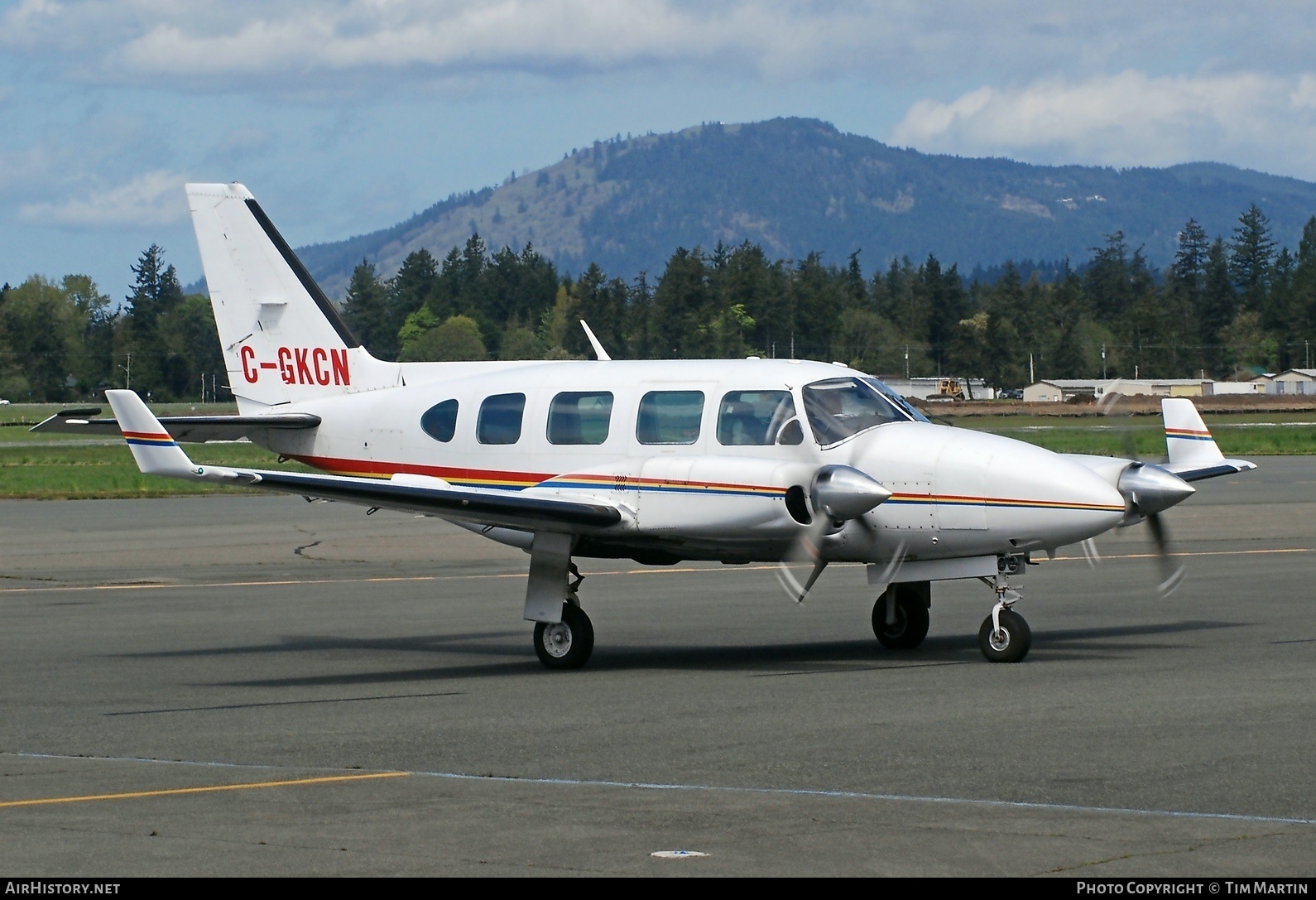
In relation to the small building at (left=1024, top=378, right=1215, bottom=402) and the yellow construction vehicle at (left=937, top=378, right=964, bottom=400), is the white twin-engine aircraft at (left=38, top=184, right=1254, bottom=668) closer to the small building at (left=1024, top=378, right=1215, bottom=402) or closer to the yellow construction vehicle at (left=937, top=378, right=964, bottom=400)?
the yellow construction vehicle at (left=937, top=378, right=964, bottom=400)

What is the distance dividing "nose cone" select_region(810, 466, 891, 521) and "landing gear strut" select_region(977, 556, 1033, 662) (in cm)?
136

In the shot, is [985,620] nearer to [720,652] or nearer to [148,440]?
[720,652]

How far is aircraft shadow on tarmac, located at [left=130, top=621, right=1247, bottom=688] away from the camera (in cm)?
1426

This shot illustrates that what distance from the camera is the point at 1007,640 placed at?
1390 centimetres

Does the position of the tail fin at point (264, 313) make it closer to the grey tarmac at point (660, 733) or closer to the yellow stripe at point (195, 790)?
the grey tarmac at point (660, 733)

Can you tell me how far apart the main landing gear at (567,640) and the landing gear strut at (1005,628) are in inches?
139

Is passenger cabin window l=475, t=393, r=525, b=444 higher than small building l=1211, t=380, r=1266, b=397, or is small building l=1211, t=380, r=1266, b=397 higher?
passenger cabin window l=475, t=393, r=525, b=444

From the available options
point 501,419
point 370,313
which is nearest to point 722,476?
point 501,419

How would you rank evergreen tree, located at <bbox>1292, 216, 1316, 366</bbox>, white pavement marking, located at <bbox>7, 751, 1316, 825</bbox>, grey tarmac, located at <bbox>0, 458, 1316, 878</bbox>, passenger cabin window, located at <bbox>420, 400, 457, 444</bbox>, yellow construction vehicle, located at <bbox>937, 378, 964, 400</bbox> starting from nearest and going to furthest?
grey tarmac, located at <bbox>0, 458, 1316, 878</bbox>, white pavement marking, located at <bbox>7, 751, 1316, 825</bbox>, passenger cabin window, located at <bbox>420, 400, 457, 444</bbox>, yellow construction vehicle, located at <bbox>937, 378, 964, 400</bbox>, evergreen tree, located at <bbox>1292, 216, 1316, 366</bbox>

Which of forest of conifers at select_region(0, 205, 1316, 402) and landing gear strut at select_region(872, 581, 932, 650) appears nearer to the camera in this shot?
landing gear strut at select_region(872, 581, 932, 650)

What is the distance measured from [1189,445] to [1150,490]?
270cm

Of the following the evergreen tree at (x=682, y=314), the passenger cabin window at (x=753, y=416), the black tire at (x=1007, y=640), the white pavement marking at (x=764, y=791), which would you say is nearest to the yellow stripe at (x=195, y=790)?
the white pavement marking at (x=764, y=791)

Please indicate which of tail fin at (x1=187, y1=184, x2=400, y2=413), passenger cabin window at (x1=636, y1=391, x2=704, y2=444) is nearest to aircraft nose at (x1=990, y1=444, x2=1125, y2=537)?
passenger cabin window at (x1=636, y1=391, x2=704, y2=444)

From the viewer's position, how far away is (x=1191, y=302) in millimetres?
186875
